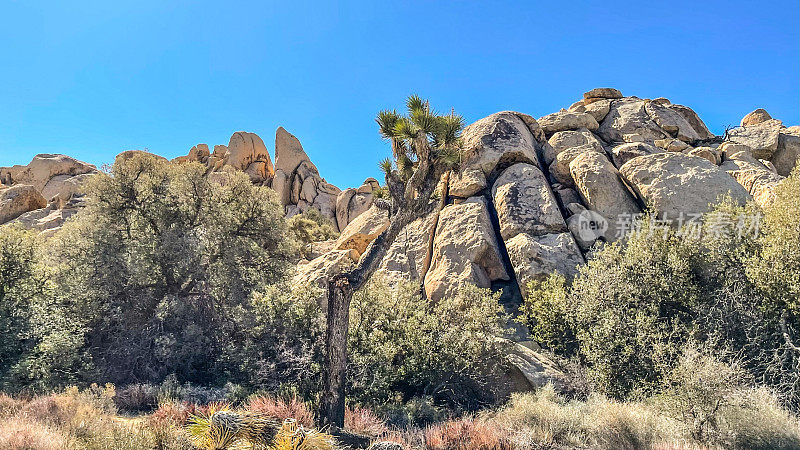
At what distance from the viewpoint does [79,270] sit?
12617 mm

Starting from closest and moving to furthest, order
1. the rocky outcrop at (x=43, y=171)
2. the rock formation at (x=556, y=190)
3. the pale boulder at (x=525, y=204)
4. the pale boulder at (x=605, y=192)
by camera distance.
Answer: the rock formation at (x=556, y=190) < the pale boulder at (x=525, y=204) < the pale boulder at (x=605, y=192) < the rocky outcrop at (x=43, y=171)

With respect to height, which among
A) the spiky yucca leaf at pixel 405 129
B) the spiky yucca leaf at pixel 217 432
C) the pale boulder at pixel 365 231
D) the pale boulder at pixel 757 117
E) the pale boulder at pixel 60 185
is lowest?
the spiky yucca leaf at pixel 217 432

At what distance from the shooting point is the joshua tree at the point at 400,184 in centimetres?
845

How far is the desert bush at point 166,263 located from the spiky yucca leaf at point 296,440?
6.36 m

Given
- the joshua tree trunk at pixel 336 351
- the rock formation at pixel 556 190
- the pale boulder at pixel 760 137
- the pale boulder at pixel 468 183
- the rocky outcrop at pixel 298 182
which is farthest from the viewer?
the rocky outcrop at pixel 298 182

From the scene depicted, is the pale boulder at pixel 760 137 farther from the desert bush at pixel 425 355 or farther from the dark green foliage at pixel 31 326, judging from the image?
the dark green foliage at pixel 31 326

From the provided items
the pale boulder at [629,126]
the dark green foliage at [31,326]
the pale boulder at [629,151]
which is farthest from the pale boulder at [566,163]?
the dark green foliage at [31,326]

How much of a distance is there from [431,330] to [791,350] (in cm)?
783

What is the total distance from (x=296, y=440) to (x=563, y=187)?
49.7 ft

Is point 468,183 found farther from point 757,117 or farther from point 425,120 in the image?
point 757,117

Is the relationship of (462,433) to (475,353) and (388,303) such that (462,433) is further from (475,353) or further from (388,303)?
(388,303)

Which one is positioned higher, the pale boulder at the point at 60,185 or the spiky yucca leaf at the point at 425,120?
the pale boulder at the point at 60,185

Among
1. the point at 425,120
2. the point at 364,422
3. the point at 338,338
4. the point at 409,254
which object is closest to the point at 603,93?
the point at 409,254

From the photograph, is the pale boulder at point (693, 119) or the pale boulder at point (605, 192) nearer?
the pale boulder at point (605, 192)
